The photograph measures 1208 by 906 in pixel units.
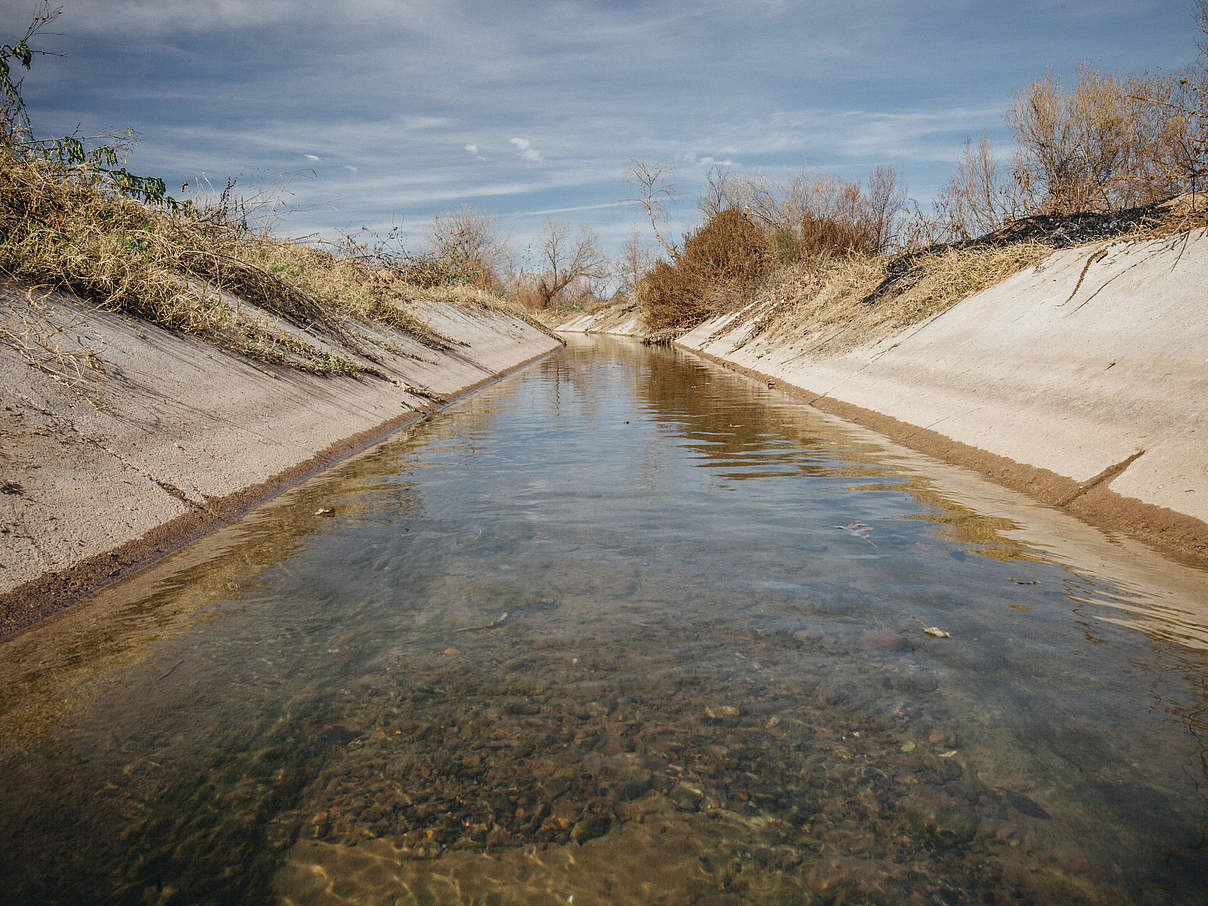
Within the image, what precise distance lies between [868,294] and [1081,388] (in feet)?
35.4

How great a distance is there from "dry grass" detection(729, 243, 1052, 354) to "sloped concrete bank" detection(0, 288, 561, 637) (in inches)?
356

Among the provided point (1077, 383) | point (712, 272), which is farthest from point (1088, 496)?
point (712, 272)

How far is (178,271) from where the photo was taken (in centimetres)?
880

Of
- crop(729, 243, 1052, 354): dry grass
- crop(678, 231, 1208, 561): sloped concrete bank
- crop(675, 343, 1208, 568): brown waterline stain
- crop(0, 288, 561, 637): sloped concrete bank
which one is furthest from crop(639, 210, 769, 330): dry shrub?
crop(0, 288, 561, 637): sloped concrete bank

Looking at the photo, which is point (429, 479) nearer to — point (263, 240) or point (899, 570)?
point (899, 570)

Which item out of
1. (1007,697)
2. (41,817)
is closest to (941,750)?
(1007,697)

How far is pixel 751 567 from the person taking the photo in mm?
3707

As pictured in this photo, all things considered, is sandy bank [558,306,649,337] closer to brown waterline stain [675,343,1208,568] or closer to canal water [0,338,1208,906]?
brown waterline stain [675,343,1208,568]

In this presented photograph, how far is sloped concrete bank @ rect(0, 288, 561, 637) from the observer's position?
140 inches

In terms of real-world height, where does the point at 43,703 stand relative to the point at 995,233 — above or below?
below

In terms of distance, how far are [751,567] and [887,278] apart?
564 inches

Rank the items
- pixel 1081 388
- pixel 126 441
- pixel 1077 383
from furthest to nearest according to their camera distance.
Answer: pixel 1077 383, pixel 1081 388, pixel 126 441

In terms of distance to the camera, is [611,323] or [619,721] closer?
[619,721]

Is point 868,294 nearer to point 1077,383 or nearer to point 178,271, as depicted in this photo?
point 1077,383
